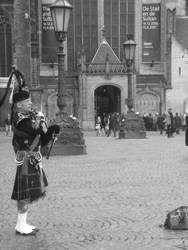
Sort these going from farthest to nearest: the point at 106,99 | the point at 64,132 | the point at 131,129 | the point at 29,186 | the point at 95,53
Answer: the point at 106,99 → the point at 95,53 → the point at 131,129 → the point at 64,132 → the point at 29,186

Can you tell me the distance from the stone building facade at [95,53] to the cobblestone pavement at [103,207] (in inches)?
1265

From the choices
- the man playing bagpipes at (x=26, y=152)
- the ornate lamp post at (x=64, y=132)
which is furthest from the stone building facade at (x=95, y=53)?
the man playing bagpipes at (x=26, y=152)

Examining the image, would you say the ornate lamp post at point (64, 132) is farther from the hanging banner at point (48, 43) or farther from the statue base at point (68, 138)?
the hanging banner at point (48, 43)

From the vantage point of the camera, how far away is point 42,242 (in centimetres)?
550

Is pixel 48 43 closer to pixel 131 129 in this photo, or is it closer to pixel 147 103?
pixel 147 103

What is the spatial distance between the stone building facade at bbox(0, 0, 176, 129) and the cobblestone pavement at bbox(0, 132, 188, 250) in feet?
105

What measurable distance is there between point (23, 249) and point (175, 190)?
3966 millimetres

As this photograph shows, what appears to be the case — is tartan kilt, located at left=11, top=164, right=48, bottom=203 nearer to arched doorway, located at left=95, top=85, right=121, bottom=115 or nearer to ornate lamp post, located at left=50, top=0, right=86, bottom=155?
ornate lamp post, located at left=50, top=0, right=86, bottom=155

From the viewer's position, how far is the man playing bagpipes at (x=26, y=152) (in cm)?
585

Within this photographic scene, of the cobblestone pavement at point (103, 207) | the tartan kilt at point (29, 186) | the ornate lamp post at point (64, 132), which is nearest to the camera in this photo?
the cobblestone pavement at point (103, 207)

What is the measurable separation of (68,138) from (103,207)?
828 cm

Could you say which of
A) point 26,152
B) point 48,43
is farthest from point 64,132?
point 48,43

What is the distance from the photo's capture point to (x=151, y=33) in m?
46.9

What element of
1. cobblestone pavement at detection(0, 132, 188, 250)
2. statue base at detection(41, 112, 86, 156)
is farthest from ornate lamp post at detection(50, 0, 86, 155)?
cobblestone pavement at detection(0, 132, 188, 250)
